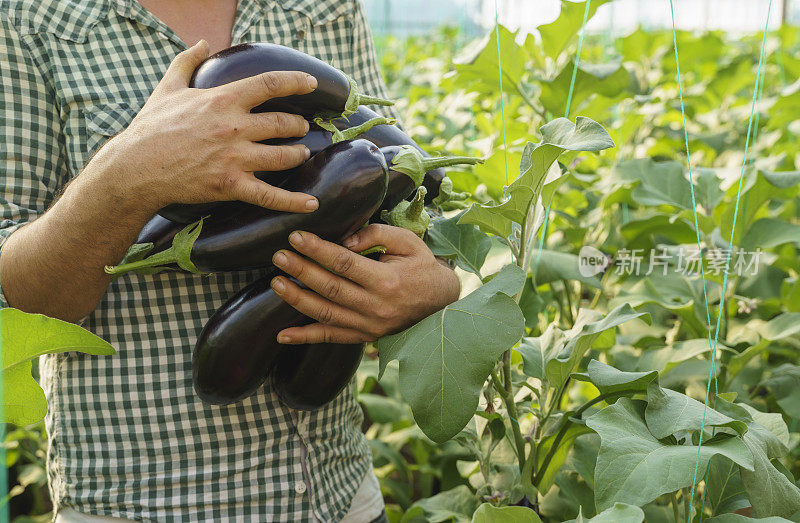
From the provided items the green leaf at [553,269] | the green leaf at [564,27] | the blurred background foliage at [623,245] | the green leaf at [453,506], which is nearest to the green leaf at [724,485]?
the blurred background foliage at [623,245]

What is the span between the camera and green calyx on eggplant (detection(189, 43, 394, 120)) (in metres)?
0.88

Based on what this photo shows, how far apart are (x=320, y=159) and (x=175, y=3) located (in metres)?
0.44

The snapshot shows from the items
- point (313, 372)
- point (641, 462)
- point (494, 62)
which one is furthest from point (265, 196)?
point (494, 62)

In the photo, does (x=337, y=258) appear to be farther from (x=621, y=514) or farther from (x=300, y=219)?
(x=621, y=514)

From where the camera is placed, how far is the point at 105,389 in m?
1.06

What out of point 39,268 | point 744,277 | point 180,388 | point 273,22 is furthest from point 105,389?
point 744,277

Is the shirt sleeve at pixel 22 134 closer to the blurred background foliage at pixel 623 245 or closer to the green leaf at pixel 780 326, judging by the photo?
the blurred background foliage at pixel 623 245

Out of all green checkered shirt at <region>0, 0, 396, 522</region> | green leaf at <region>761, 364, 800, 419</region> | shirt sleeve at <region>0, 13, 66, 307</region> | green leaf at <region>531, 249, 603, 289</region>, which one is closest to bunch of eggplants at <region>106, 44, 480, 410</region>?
green checkered shirt at <region>0, 0, 396, 522</region>

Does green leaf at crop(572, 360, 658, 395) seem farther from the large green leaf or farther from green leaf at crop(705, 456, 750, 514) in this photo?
the large green leaf

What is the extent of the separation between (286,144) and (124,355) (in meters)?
0.40

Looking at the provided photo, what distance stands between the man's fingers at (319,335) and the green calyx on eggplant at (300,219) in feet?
0.32

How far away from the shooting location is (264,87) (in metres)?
0.83

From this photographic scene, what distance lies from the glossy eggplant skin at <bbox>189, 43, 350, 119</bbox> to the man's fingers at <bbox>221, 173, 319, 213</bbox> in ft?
0.35

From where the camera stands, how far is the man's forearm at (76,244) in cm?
86
